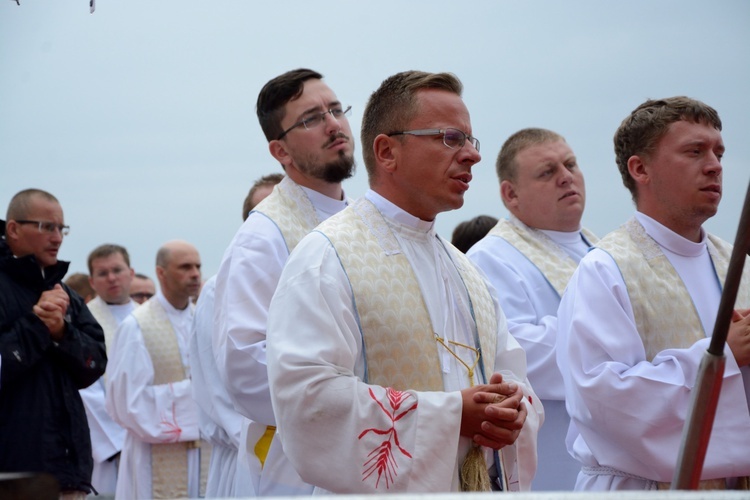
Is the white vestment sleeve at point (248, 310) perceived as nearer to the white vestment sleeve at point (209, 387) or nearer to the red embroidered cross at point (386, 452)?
the red embroidered cross at point (386, 452)

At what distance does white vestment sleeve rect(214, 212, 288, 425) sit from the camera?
4465 millimetres

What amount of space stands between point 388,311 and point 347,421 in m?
0.42

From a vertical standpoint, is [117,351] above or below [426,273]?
below

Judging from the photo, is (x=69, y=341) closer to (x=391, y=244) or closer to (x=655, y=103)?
(x=391, y=244)

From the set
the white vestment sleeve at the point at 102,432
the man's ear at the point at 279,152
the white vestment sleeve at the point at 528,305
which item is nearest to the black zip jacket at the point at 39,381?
the man's ear at the point at 279,152

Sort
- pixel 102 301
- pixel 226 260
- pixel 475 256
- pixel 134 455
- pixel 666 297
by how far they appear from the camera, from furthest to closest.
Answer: pixel 102 301 → pixel 134 455 → pixel 475 256 → pixel 226 260 → pixel 666 297

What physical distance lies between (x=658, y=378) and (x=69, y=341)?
3.40 meters

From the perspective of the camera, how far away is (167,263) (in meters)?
9.12

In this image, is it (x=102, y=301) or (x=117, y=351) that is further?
(x=102, y=301)

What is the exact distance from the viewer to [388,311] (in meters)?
3.46

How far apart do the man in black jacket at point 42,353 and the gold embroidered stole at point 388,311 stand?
8.88ft

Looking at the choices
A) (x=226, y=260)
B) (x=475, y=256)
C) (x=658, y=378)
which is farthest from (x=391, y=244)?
(x=475, y=256)

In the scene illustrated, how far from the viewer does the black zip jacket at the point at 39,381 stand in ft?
18.9

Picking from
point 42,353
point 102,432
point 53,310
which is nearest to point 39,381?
point 42,353
